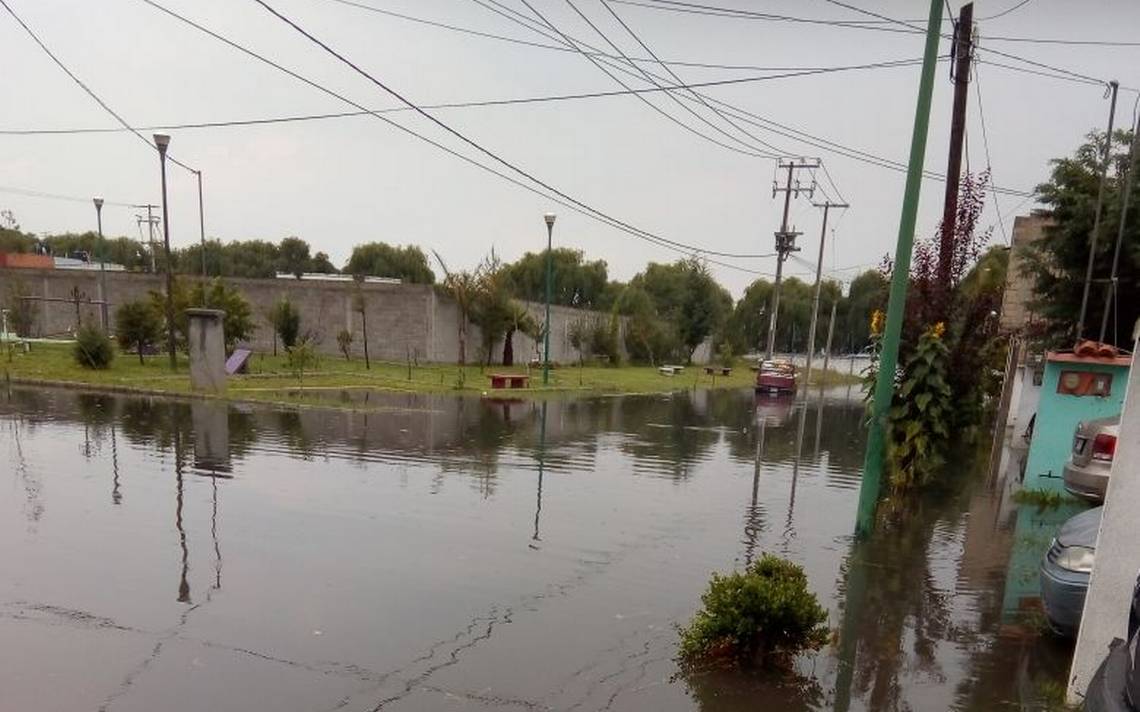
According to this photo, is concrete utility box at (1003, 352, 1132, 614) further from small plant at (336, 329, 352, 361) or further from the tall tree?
the tall tree

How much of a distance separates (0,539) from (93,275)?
33.4 metres

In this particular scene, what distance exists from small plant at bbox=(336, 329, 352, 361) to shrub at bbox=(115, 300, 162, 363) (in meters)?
7.29

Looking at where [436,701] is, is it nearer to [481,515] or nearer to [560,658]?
[560,658]

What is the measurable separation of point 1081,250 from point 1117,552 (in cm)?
1453

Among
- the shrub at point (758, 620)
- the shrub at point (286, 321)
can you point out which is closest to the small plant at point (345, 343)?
the shrub at point (286, 321)

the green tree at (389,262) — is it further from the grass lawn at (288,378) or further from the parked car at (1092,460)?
the parked car at (1092,460)

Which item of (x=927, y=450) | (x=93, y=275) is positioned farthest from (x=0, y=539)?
(x=93, y=275)

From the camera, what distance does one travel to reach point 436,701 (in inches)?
157

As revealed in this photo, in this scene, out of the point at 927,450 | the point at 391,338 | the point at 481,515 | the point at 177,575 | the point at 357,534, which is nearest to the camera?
the point at 177,575

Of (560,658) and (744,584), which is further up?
(744,584)

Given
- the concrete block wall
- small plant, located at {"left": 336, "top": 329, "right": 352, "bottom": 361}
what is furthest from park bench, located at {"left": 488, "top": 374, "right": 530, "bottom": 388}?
small plant, located at {"left": 336, "top": 329, "right": 352, "bottom": 361}

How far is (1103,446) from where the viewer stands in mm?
7262

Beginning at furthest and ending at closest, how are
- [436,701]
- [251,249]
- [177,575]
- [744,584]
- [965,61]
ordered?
1. [251,249]
2. [965,61]
3. [177,575]
4. [744,584]
5. [436,701]

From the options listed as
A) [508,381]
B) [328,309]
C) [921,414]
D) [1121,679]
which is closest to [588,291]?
[328,309]
